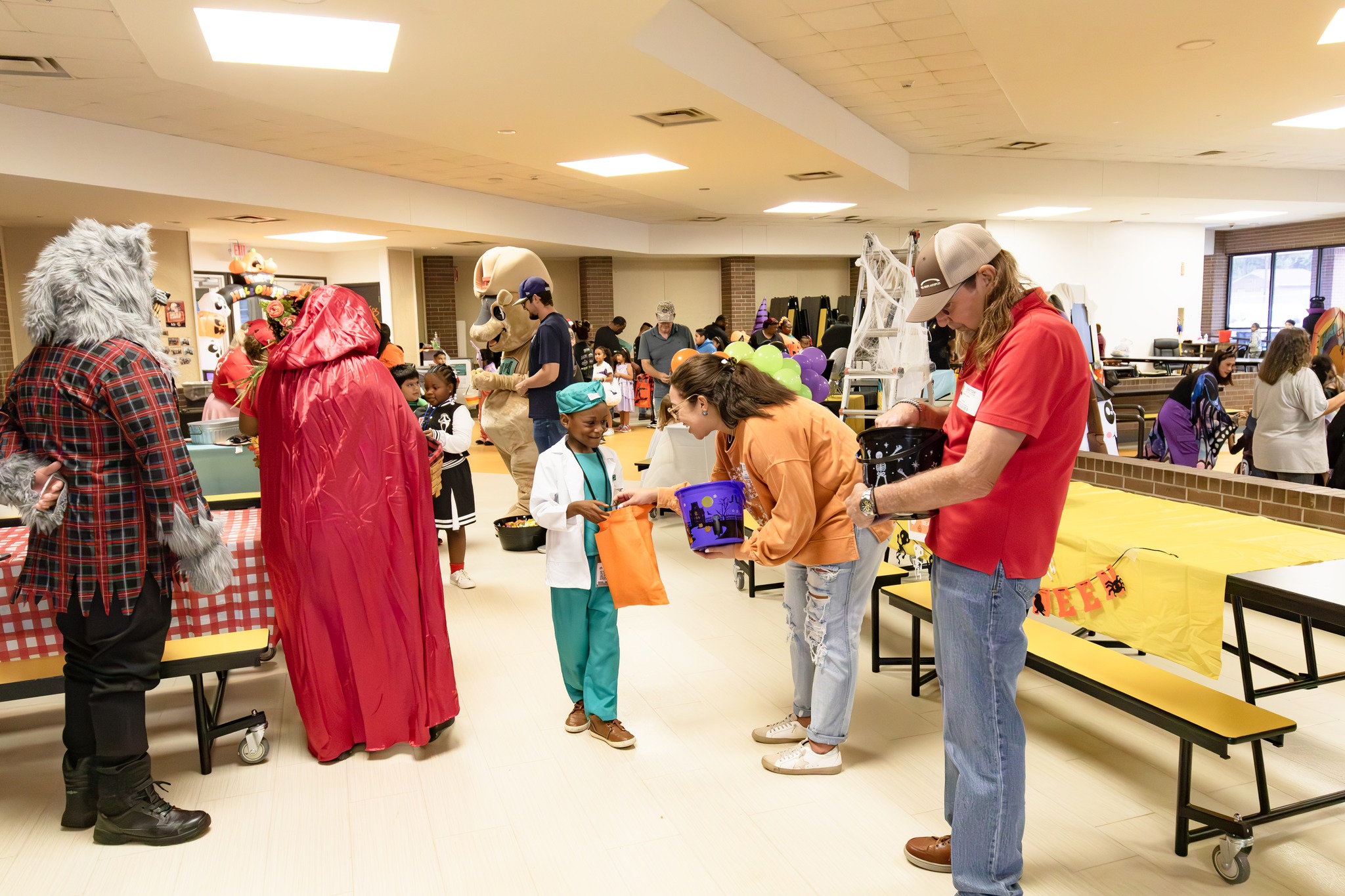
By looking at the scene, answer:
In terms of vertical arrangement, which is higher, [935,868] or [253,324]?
[253,324]

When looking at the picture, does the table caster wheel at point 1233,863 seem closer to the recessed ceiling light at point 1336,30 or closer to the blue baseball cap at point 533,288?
the blue baseball cap at point 533,288

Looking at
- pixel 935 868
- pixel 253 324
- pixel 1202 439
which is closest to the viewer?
pixel 935 868

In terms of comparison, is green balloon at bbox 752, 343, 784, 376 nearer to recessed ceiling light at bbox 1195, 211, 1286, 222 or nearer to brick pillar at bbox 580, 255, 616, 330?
brick pillar at bbox 580, 255, 616, 330

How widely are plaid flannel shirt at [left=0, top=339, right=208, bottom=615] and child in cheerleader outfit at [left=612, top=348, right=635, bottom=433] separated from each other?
946 cm

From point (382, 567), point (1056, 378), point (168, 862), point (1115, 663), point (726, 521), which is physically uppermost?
point (1056, 378)

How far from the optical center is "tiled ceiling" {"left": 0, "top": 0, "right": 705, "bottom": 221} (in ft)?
17.1

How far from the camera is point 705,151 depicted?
8.66m

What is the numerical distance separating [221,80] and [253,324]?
3188 mm

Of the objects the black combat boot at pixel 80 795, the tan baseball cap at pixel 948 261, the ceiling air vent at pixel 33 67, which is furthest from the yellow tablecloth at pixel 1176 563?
the ceiling air vent at pixel 33 67

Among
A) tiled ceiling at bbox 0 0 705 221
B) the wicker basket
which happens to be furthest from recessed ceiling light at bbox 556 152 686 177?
the wicker basket

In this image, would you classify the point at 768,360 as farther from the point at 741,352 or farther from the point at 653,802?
the point at 653,802

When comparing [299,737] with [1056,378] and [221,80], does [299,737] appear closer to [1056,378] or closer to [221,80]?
[1056,378]

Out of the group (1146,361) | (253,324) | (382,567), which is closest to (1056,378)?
(382,567)

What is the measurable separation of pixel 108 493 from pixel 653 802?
1.89m
